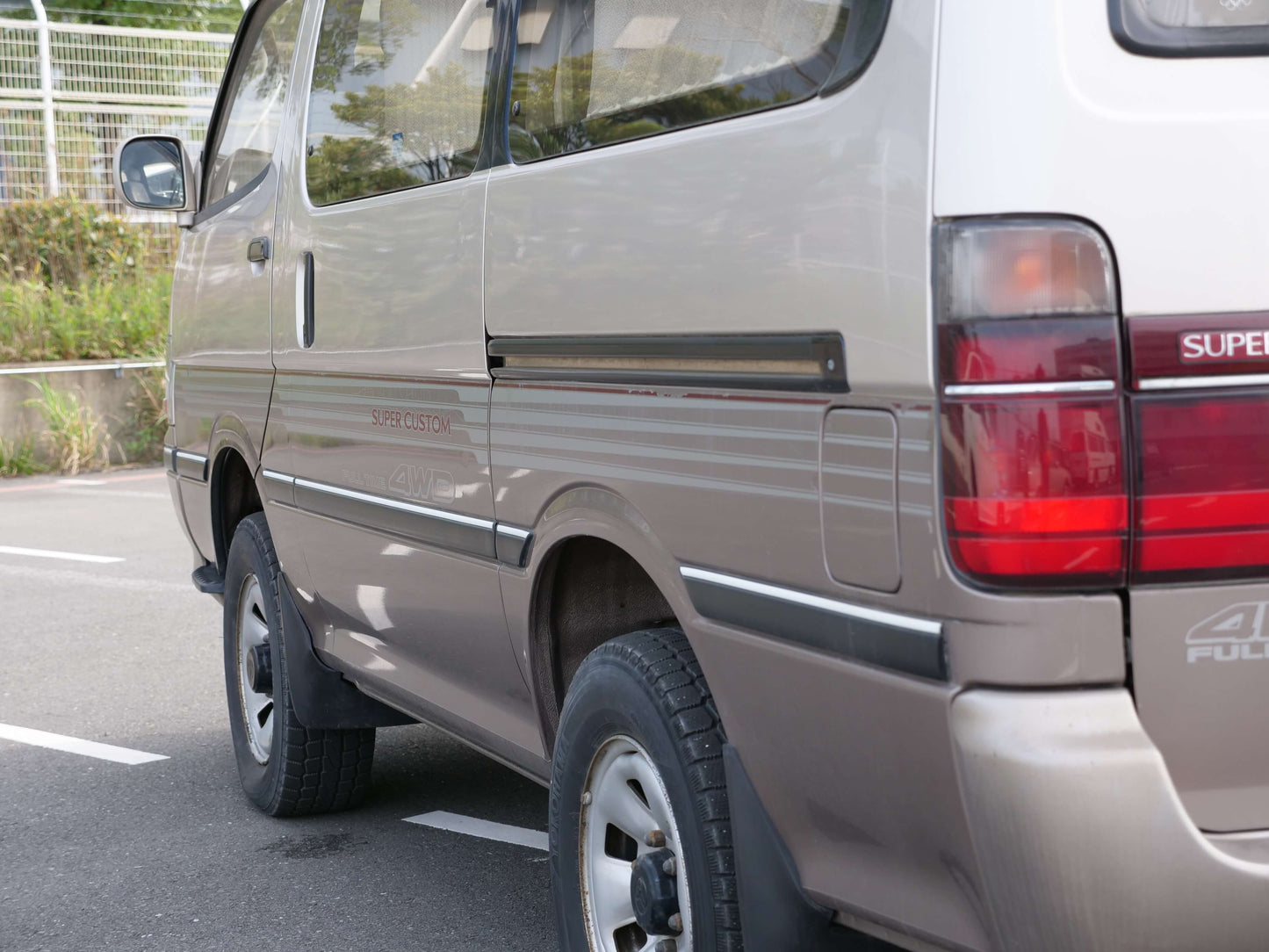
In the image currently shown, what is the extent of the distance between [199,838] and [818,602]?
2.98 meters

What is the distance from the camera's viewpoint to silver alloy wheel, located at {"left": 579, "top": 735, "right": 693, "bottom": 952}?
8.53ft

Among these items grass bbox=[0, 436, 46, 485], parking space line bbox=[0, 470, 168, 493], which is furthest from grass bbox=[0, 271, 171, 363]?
parking space line bbox=[0, 470, 168, 493]

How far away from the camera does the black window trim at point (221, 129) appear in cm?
465

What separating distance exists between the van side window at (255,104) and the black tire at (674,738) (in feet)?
7.56

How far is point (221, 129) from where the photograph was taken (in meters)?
5.14

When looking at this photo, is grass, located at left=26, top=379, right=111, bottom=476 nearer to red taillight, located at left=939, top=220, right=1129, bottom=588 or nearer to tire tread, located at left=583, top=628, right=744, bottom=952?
tire tread, located at left=583, top=628, right=744, bottom=952

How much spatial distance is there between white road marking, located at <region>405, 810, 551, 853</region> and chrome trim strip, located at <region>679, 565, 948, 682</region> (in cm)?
218

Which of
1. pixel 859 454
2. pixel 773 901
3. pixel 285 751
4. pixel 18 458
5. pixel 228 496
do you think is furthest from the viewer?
pixel 18 458

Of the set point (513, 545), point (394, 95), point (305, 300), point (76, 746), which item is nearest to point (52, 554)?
point (76, 746)

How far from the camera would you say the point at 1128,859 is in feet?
5.94

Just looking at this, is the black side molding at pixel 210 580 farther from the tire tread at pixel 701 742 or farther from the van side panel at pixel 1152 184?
the van side panel at pixel 1152 184

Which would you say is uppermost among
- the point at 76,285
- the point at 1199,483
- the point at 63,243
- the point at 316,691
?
the point at 63,243

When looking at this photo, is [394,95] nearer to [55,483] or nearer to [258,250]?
[258,250]

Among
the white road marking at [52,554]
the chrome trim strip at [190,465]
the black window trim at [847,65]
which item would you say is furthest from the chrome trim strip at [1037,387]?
the white road marking at [52,554]
